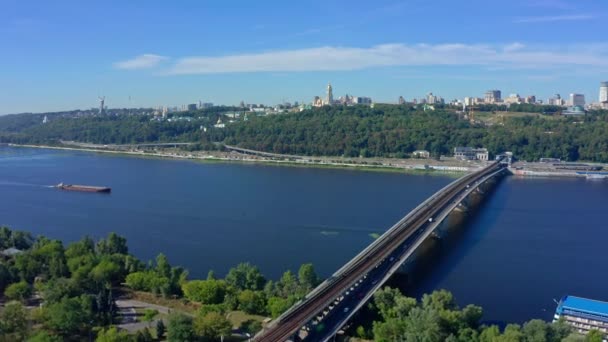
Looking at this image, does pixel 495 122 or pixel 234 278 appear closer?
pixel 234 278

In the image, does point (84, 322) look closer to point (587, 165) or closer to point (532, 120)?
point (587, 165)

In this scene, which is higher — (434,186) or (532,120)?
(532,120)

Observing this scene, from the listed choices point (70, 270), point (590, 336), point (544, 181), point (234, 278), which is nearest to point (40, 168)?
point (70, 270)

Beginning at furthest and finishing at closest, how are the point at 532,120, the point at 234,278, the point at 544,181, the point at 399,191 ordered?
the point at 532,120 < the point at 544,181 < the point at 399,191 < the point at 234,278

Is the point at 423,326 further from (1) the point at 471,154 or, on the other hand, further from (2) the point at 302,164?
(1) the point at 471,154

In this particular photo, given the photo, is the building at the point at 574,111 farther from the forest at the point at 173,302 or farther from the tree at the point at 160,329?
the tree at the point at 160,329

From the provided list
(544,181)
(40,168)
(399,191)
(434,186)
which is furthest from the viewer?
(40,168)
